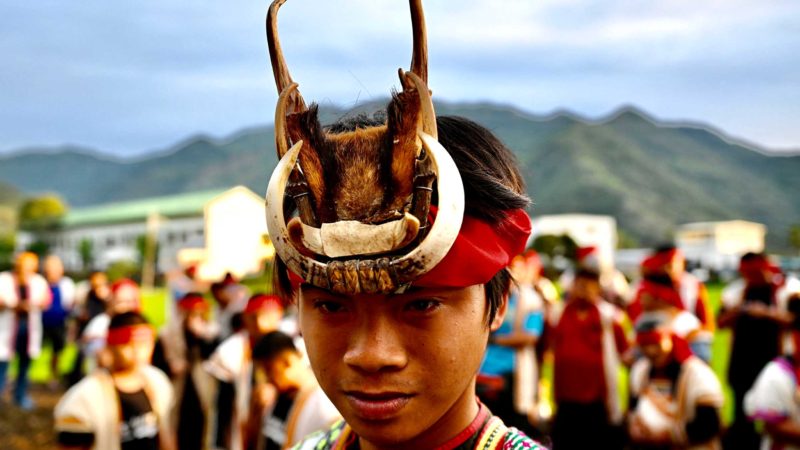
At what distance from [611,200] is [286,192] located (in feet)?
432

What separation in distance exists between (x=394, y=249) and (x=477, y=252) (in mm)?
165

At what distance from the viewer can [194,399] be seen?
702 cm

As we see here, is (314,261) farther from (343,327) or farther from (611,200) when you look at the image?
(611,200)

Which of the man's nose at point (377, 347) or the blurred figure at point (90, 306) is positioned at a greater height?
the man's nose at point (377, 347)

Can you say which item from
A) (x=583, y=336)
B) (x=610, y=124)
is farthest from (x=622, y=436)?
(x=610, y=124)

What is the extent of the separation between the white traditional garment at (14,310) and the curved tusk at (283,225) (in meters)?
9.62

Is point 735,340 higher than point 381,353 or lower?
lower

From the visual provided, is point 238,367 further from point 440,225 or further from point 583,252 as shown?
point 440,225

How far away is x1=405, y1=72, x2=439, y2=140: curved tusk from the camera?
1.39 m

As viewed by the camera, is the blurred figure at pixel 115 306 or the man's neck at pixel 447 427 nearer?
the man's neck at pixel 447 427

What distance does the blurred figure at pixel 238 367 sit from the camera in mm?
5738

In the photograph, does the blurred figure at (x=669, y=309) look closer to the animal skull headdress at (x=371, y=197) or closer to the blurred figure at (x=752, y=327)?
the blurred figure at (x=752, y=327)

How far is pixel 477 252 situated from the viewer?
1.42 metres

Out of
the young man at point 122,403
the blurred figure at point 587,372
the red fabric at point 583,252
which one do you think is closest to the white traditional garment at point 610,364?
the blurred figure at point 587,372
